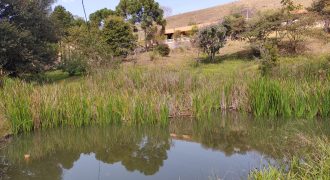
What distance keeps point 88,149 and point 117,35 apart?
1374 cm

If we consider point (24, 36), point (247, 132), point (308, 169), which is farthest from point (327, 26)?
point (308, 169)

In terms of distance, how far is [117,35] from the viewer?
2061 cm

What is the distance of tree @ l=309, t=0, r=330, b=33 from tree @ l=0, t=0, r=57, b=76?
37.3 feet

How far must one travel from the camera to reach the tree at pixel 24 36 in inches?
551

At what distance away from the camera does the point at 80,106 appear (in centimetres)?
852

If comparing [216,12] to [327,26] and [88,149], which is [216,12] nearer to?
[327,26]

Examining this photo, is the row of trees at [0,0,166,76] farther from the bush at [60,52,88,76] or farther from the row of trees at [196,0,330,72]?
the row of trees at [196,0,330,72]

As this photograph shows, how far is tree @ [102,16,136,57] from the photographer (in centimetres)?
2059

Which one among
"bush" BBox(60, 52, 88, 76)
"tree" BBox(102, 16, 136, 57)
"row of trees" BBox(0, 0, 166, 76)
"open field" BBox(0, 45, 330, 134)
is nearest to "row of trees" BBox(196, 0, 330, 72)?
"tree" BBox(102, 16, 136, 57)

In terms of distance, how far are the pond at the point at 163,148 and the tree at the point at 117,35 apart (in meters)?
12.2

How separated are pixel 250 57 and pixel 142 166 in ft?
42.4

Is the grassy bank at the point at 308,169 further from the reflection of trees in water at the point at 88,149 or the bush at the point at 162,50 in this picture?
the bush at the point at 162,50

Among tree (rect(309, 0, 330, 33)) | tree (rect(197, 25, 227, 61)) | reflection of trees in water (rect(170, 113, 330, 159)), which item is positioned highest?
tree (rect(309, 0, 330, 33))

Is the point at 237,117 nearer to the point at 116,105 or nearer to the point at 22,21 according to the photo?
the point at 116,105
